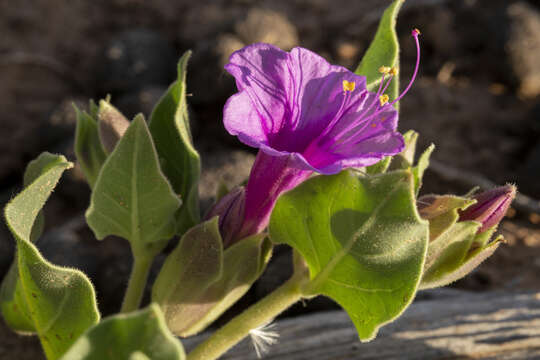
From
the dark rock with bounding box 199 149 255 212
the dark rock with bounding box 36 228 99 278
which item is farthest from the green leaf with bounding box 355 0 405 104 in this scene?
the dark rock with bounding box 36 228 99 278

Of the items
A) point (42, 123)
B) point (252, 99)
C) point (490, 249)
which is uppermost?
point (252, 99)

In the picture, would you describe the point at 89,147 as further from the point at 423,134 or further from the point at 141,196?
the point at 423,134

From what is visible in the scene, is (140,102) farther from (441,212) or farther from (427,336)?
(441,212)

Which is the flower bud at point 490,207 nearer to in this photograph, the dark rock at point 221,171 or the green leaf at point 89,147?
the green leaf at point 89,147

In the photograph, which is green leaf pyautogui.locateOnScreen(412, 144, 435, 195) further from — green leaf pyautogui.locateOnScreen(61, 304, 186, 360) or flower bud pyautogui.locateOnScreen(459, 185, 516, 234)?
green leaf pyautogui.locateOnScreen(61, 304, 186, 360)

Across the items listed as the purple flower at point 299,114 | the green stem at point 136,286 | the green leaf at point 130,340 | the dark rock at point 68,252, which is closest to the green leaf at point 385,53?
the purple flower at point 299,114

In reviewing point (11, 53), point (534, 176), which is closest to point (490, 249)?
point (534, 176)

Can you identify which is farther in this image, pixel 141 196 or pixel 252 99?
pixel 141 196
